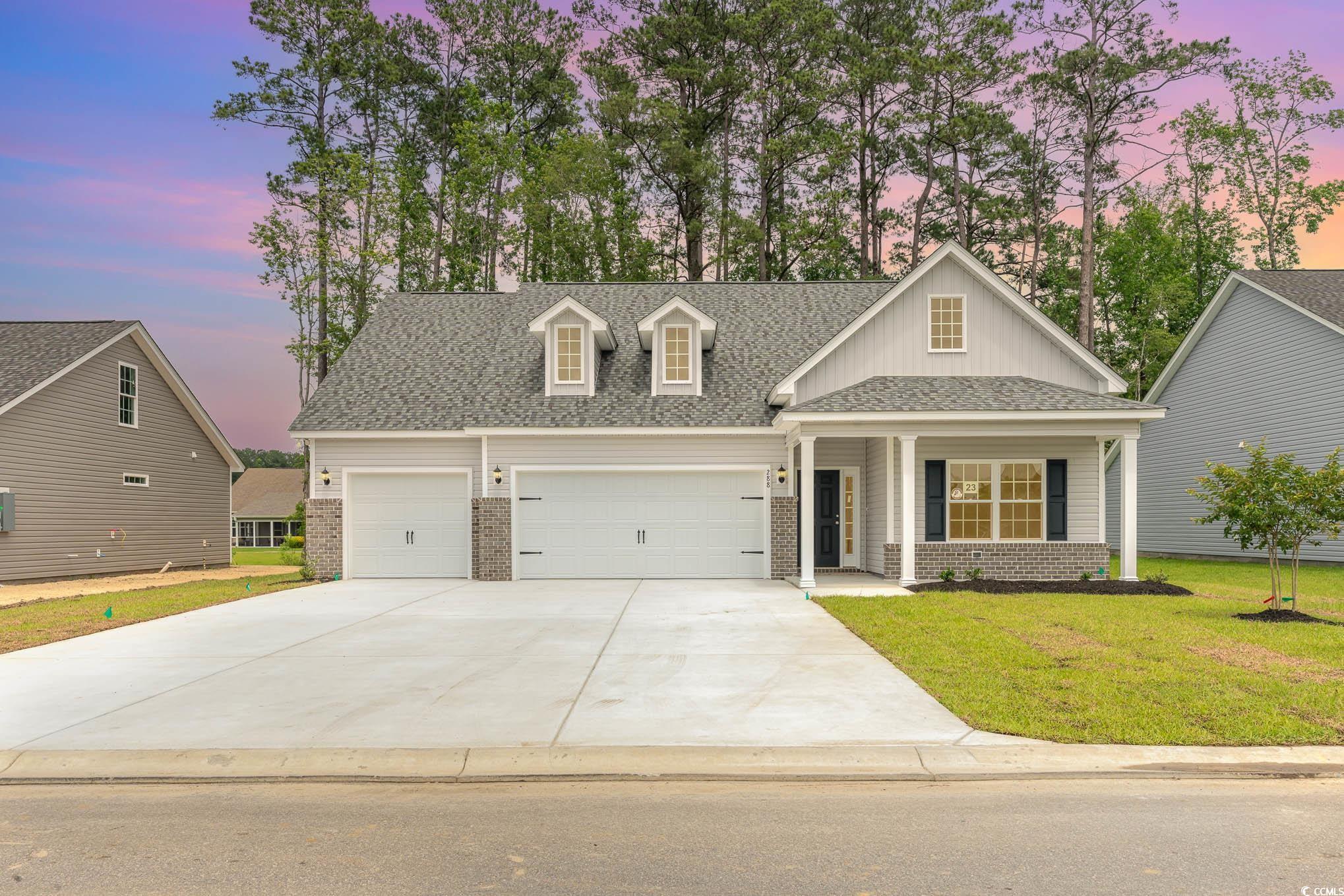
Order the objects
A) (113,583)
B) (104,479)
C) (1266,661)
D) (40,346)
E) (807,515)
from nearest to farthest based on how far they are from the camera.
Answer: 1. (1266,661)
2. (807,515)
3. (113,583)
4. (40,346)
5. (104,479)

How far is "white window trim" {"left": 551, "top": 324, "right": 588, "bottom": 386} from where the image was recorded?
19.3 m

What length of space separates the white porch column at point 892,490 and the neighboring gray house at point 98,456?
61.4ft

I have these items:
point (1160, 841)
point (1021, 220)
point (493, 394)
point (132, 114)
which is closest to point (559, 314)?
point (493, 394)

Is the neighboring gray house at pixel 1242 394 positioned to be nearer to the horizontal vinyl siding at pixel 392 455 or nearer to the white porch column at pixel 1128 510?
the white porch column at pixel 1128 510

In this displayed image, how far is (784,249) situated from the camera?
34094 mm

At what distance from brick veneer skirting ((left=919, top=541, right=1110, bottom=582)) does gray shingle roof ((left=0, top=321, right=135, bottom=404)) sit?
1947 centimetres

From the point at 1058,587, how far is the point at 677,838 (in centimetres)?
1273

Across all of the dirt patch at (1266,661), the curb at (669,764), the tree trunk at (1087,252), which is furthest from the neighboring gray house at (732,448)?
the tree trunk at (1087,252)

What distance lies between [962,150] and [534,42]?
17520 millimetres

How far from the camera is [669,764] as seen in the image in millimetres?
5730

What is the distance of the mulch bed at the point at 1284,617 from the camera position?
458 inches

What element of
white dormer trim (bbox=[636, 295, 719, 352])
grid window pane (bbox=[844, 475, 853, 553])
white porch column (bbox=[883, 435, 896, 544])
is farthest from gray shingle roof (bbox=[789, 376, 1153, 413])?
white dormer trim (bbox=[636, 295, 719, 352])

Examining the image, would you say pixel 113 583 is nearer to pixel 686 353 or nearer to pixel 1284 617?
pixel 686 353

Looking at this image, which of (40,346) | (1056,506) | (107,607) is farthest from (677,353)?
(40,346)
